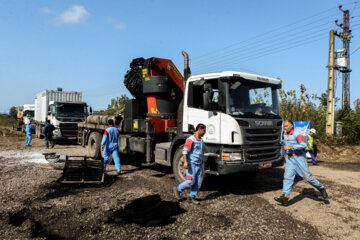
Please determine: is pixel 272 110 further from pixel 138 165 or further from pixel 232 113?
pixel 138 165

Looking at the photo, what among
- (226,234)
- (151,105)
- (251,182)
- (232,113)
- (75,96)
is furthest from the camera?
(75,96)

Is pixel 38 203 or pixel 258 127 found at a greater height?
pixel 258 127

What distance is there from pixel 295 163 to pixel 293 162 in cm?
4

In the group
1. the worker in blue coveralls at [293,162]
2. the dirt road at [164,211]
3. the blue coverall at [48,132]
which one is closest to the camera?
the dirt road at [164,211]

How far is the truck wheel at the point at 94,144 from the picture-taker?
→ 10.4 m

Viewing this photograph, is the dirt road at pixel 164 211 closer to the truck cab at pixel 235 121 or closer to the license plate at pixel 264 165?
the license plate at pixel 264 165

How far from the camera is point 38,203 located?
16.9 feet

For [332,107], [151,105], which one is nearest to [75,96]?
[151,105]

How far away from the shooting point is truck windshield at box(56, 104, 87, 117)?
53.9 feet

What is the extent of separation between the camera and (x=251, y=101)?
244 inches

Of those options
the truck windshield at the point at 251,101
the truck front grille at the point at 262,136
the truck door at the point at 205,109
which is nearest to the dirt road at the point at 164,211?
the truck front grille at the point at 262,136

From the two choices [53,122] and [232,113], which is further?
[53,122]

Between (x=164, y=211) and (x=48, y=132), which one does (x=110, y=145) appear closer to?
(x=164, y=211)

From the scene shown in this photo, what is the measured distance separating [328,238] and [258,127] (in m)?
2.53
